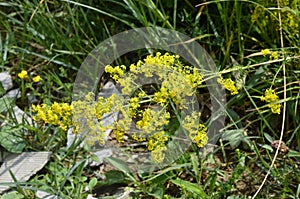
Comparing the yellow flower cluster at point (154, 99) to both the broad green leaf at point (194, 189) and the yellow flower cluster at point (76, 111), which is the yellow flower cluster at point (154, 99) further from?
the broad green leaf at point (194, 189)

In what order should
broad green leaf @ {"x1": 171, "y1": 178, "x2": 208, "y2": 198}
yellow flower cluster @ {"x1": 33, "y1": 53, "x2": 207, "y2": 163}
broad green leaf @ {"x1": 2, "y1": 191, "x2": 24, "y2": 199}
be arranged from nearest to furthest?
yellow flower cluster @ {"x1": 33, "y1": 53, "x2": 207, "y2": 163}, broad green leaf @ {"x1": 171, "y1": 178, "x2": 208, "y2": 198}, broad green leaf @ {"x1": 2, "y1": 191, "x2": 24, "y2": 199}

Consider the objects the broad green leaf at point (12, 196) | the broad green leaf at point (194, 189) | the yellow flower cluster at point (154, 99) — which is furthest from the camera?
the broad green leaf at point (12, 196)

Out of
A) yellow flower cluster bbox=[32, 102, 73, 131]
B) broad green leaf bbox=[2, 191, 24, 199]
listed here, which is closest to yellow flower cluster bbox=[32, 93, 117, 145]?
yellow flower cluster bbox=[32, 102, 73, 131]

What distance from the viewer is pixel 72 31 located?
96.3 inches

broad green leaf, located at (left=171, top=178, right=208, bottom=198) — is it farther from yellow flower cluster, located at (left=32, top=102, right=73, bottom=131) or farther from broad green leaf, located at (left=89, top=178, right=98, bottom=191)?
yellow flower cluster, located at (left=32, top=102, right=73, bottom=131)


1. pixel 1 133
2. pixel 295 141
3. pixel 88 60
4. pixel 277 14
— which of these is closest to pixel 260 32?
pixel 277 14

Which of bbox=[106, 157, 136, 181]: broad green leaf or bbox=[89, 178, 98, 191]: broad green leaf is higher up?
bbox=[106, 157, 136, 181]: broad green leaf

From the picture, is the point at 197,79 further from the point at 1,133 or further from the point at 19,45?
the point at 19,45

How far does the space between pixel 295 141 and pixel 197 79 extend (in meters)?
0.79

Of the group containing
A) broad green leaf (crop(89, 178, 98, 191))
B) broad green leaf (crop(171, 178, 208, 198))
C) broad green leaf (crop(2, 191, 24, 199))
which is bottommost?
broad green leaf (crop(89, 178, 98, 191))

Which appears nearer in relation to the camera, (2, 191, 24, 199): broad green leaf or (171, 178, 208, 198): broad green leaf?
(171, 178, 208, 198): broad green leaf

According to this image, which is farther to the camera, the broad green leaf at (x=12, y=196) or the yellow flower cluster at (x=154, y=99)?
the broad green leaf at (x=12, y=196)

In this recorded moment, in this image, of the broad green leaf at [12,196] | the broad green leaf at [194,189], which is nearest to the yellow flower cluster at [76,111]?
the broad green leaf at [194,189]

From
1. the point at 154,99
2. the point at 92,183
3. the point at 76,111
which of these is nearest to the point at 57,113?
the point at 76,111
